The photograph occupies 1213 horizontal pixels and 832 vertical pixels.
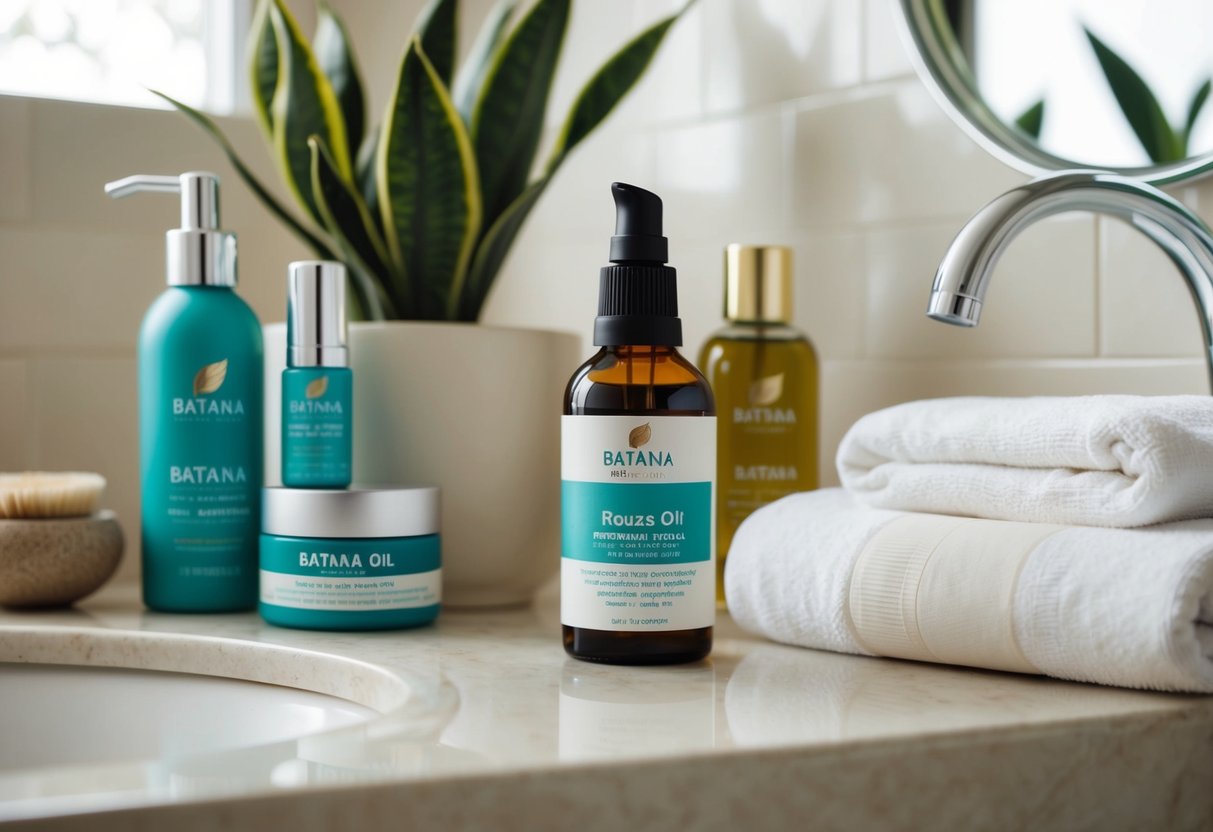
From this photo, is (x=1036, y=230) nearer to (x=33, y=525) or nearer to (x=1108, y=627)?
(x=1108, y=627)

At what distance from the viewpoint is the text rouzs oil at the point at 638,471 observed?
0.62 m

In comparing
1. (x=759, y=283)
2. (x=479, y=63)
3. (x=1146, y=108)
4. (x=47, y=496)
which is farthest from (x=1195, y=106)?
(x=47, y=496)

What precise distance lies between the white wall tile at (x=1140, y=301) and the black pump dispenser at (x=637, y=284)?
272 mm

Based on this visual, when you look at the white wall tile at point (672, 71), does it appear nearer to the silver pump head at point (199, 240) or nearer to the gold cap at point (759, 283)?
the gold cap at point (759, 283)

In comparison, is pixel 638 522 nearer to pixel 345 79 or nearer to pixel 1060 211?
pixel 1060 211

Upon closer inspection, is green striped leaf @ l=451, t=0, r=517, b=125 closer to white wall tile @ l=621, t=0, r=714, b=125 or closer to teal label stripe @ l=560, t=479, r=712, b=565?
white wall tile @ l=621, t=0, r=714, b=125

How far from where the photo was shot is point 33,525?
2.63ft

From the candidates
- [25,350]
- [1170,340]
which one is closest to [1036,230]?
[1170,340]

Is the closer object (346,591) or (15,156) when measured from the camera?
(346,591)

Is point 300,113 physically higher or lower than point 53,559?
higher

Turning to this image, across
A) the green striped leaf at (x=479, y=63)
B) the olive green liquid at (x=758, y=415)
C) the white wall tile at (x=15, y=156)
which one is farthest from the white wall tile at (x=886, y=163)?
the white wall tile at (x=15, y=156)

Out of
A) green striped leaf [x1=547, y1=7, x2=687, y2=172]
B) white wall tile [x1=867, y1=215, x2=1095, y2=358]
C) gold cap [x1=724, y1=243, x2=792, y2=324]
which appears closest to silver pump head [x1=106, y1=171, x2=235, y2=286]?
green striped leaf [x1=547, y1=7, x2=687, y2=172]

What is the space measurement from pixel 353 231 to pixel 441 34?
0.56 ft

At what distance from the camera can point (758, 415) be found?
→ 0.81 m
